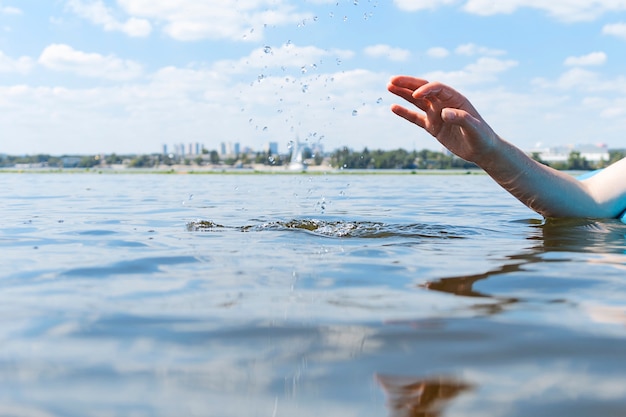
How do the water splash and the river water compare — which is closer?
the river water

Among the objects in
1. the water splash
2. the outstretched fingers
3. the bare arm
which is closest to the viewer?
the bare arm

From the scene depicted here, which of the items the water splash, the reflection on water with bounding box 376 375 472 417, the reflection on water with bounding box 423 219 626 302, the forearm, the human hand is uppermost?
the human hand

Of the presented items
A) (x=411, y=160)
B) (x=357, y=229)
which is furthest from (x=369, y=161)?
(x=357, y=229)

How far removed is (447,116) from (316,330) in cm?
199

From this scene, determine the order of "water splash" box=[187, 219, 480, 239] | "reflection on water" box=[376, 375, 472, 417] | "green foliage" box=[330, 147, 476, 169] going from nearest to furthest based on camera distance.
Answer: "reflection on water" box=[376, 375, 472, 417]
"water splash" box=[187, 219, 480, 239]
"green foliage" box=[330, 147, 476, 169]

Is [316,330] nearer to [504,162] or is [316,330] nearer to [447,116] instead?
[447,116]

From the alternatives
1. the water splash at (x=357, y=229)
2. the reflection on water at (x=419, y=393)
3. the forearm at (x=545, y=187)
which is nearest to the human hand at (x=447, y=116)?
the forearm at (x=545, y=187)

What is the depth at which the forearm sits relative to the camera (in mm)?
4414

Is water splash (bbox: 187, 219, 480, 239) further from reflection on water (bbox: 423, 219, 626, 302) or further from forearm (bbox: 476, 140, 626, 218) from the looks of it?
reflection on water (bbox: 423, 219, 626, 302)

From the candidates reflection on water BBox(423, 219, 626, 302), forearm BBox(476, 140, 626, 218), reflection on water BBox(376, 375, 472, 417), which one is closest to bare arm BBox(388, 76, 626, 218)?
forearm BBox(476, 140, 626, 218)

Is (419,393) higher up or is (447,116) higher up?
(447,116)

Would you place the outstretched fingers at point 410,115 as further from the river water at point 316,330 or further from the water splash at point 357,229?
the water splash at point 357,229

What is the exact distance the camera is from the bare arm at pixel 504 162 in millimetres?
3969

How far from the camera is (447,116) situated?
146 inches
